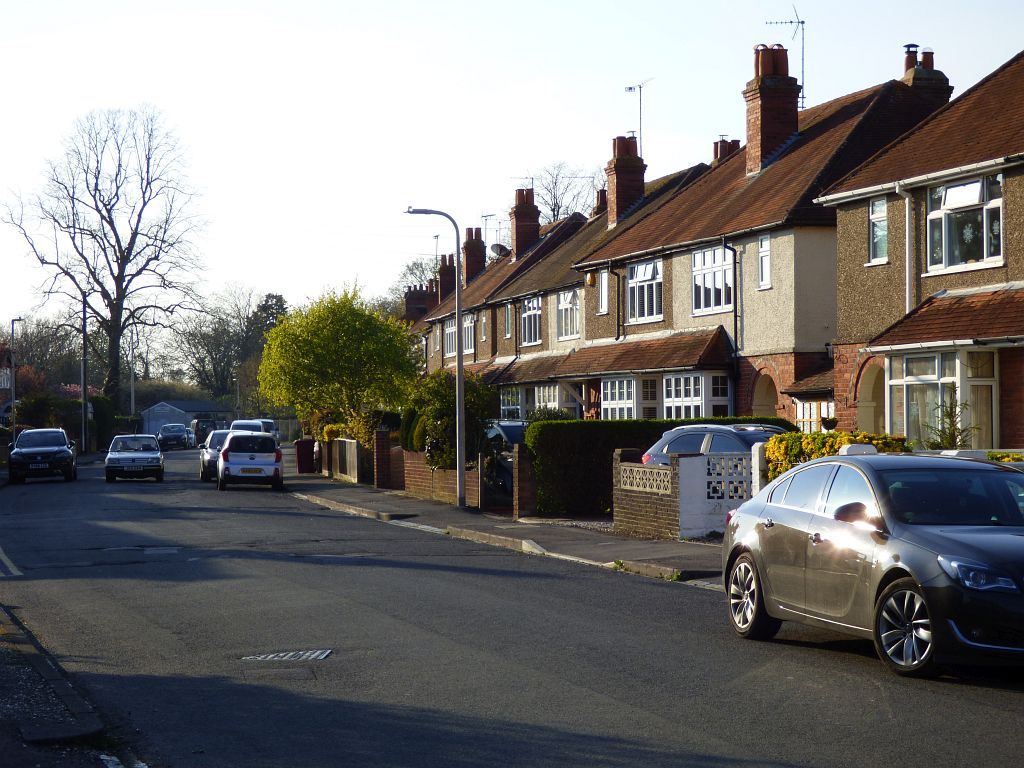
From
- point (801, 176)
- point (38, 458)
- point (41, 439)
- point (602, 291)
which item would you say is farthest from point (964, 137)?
point (41, 439)

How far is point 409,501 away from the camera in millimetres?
30781

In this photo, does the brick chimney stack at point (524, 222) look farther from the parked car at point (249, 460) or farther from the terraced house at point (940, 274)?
the terraced house at point (940, 274)

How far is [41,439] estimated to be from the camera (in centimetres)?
4128

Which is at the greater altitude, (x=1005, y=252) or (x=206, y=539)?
(x=1005, y=252)

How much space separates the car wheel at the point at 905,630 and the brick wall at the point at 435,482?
19.4 m

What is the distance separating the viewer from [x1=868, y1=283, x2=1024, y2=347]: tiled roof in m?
22.4

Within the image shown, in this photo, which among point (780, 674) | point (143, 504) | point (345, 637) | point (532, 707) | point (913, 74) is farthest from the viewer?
point (913, 74)

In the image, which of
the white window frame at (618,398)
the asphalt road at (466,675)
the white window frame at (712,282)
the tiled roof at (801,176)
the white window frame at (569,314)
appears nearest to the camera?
the asphalt road at (466,675)

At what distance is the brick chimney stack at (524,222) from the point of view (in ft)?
187

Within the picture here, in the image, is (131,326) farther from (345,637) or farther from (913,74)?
(345,637)

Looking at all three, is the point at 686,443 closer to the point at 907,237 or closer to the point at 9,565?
the point at 907,237

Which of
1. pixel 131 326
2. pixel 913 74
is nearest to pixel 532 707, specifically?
pixel 913 74

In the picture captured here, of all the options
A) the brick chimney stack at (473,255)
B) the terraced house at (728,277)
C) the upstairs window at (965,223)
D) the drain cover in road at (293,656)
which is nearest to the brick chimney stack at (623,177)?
the terraced house at (728,277)

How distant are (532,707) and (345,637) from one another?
123 inches
